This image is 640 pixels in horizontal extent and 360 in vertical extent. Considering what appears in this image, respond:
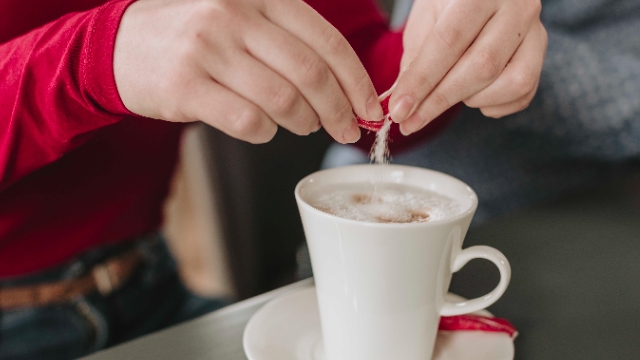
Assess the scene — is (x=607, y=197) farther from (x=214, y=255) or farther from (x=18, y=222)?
(x=214, y=255)

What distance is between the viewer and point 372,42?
0.92 metres

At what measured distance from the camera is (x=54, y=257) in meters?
0.81

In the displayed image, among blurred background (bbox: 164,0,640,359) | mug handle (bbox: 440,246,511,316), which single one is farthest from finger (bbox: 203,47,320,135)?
blurred background (bbox: 164,0,640,359)

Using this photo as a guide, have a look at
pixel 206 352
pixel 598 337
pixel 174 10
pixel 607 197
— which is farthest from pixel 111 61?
pixel 607 197

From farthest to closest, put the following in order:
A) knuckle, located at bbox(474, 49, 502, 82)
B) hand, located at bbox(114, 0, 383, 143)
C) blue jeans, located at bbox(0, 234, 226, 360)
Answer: blue jeans, located at bbox(0, 234, 226, 360)
knuckle, located at bbox(474, 49, 502, 82)
hand, located at bbox(114, 0, 383, 143)

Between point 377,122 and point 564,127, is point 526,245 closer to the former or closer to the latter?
point 377,122

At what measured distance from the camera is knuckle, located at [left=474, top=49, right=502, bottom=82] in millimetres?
514

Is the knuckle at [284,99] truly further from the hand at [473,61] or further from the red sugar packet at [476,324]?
the red sugar packet at [476,324]

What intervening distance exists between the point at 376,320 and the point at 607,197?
1.71 feet

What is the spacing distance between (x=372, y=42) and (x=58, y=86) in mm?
565

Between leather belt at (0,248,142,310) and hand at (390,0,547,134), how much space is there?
0.54 m

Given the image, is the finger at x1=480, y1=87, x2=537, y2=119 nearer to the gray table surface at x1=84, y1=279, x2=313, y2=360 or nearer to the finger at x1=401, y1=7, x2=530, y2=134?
the finger at x1=401, y1=7, x2=530, y2=134

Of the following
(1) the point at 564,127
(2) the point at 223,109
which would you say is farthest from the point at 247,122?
(1) the point at 564,127

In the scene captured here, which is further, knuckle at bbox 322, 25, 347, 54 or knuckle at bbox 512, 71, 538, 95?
knuckle at bbox 512, 71, 538, 95
